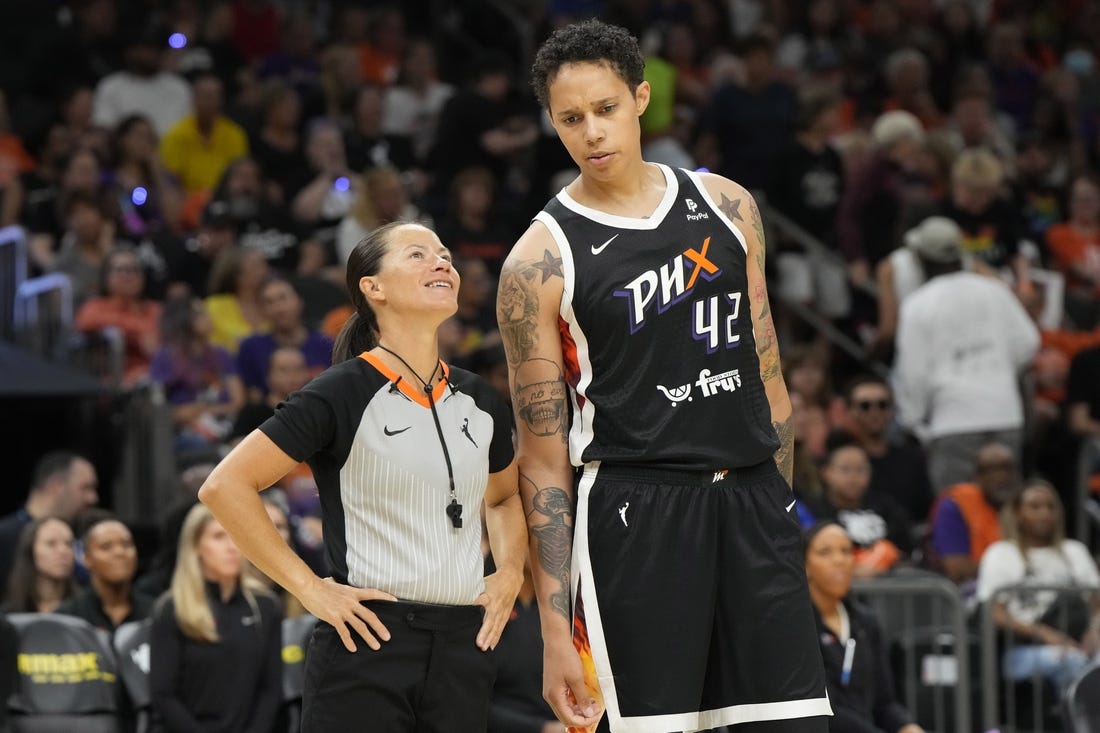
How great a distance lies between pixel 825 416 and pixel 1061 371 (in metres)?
1.75

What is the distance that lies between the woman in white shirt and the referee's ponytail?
4.59m

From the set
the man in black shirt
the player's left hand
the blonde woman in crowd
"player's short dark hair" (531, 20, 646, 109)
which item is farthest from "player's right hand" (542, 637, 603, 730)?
the man in black shirt

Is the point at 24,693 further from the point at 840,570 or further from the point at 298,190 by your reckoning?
the point at 298,190

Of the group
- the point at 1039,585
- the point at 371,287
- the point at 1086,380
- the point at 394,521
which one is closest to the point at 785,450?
the point at 394,521

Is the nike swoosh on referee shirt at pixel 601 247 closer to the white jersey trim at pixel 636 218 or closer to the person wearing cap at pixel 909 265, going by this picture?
the white jersey trim at pixel 636 218

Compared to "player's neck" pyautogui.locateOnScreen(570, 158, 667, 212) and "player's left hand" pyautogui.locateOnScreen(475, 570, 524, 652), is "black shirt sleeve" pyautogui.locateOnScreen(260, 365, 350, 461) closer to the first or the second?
"player's left hand" pyautogui.locateOnScreen(475, 570, 524, 652)

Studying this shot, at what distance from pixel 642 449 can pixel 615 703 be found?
59 centimetres

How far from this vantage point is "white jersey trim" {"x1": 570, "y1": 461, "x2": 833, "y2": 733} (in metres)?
4.22

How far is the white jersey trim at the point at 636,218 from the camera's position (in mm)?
4375

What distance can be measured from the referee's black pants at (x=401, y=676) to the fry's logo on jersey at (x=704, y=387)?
27.3 inches

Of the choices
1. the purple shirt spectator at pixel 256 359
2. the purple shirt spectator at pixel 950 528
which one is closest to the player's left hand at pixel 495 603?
the purple shirt spectator at pixel 950 528

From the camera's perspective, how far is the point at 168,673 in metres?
7.23

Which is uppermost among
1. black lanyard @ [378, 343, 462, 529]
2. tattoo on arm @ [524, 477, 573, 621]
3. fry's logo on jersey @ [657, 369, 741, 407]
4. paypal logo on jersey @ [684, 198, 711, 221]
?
paypal logo on jersey @ [684, 198, 711, 221]

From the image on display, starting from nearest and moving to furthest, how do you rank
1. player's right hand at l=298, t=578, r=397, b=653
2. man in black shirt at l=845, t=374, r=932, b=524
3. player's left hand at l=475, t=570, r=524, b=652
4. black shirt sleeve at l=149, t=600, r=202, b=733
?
player's right hand at l=298, t=578, r=397, b=653 → player's left hand at l=475, t=570, r=524, b=652 → black shirt sleeve at l=149, t=600, r=202, b=733 → man in black shirt at l=845, t=374, r=932, b=524
